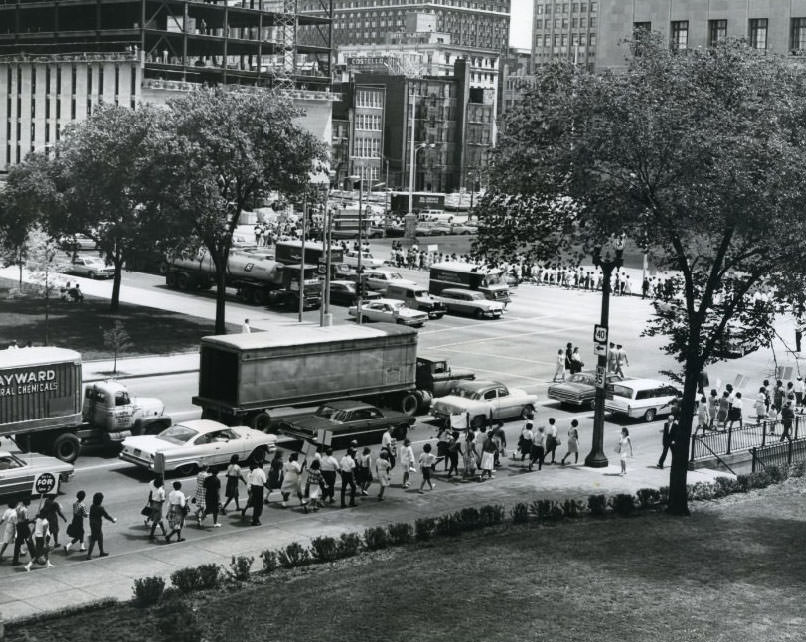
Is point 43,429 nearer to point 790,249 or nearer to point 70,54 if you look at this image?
point 790,249

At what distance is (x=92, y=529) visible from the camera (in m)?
24.9

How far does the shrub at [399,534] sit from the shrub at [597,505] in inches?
225

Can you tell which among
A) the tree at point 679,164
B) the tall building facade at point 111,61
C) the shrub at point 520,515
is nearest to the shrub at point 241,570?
the shrub at point 520,515

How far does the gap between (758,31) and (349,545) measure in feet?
271

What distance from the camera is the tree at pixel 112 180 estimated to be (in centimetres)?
5509

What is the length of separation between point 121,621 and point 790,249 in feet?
56.7

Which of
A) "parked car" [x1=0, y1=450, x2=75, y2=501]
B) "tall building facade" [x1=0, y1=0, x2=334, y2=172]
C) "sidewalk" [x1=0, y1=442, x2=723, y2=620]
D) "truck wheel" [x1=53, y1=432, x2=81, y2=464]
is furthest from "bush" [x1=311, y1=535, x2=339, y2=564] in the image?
"tall building facade" [x1=0, y1=0, x2=334, y2=172]

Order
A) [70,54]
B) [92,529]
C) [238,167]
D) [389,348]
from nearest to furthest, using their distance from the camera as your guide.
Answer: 1. [92,529]
2. [389,348]
3. [238,167]
4. [70,54]

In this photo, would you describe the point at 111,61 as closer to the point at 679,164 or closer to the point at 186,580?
the point at 679,164

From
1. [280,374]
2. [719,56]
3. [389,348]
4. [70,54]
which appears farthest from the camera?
[70,54]

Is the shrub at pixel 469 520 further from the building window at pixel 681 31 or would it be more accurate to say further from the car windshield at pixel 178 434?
the building window at pixel 681 31

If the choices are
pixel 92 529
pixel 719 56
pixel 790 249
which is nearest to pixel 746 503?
pixel 790 249

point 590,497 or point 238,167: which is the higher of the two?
point 238,167

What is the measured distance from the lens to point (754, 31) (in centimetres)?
9700
